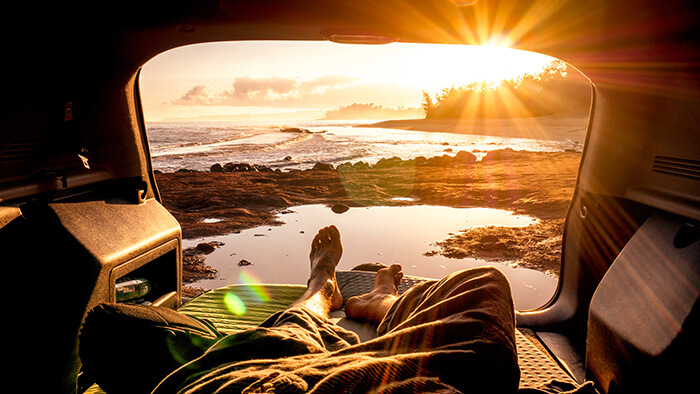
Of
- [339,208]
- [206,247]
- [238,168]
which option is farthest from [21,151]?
[238,168]

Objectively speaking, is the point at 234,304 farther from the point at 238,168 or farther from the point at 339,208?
the point at 238,168

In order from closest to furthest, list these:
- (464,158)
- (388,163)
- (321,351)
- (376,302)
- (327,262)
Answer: (321,351)
(376,302)
(327,262)
(388,163)
(464,158)

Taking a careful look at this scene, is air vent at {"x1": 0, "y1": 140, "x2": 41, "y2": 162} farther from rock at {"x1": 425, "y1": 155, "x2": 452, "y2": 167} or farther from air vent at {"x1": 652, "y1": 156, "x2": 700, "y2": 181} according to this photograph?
rock at {"x1": 425, "y1": 155, "x2": 452, "y2": 167}

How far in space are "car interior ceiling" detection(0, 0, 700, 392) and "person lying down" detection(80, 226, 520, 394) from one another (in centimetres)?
34

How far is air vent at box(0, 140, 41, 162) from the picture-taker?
1.37 metres

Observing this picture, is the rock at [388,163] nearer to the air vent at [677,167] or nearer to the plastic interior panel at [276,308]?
the plastic interior panel at [276,308]

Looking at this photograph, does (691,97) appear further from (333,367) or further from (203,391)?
(203,391)

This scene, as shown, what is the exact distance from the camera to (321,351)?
108cm

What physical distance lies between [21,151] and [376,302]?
4.98 feet

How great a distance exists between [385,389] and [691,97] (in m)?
1.35

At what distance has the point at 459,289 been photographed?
1.11m

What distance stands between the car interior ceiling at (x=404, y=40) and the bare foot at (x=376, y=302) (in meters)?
0.79

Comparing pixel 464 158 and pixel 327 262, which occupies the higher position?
pixel 327 262

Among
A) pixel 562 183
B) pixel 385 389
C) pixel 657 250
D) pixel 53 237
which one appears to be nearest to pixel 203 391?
pixel 385 389
